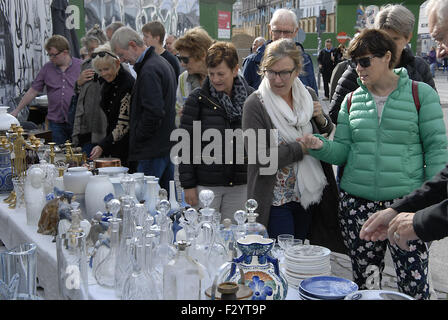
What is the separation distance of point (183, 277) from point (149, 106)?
2.52 meters

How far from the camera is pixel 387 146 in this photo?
2.72 metres

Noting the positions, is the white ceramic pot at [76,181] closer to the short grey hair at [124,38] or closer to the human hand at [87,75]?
the short grey hair at [124,38]

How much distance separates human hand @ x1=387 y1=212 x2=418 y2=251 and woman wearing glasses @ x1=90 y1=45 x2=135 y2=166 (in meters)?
2.75

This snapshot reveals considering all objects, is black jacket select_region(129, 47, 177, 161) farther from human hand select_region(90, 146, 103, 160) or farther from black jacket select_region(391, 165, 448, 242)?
black jacket select_region(391, 165, 448, 242)

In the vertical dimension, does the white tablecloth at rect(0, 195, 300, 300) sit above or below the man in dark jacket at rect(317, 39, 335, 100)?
below

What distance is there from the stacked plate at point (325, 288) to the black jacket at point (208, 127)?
153 cm

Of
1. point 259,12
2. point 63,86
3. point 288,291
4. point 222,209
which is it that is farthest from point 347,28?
point 259,12

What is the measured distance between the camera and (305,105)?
10.0 ft

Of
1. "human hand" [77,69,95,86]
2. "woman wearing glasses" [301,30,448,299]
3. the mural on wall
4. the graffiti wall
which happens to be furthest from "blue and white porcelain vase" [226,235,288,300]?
the mural on wall

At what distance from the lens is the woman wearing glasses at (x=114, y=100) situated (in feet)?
13.8

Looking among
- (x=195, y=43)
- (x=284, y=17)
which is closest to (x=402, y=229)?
(x=195, y=43)

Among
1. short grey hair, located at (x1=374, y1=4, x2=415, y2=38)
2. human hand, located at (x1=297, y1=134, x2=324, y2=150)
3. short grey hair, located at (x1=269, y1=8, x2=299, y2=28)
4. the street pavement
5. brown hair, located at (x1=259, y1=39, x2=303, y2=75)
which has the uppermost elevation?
short grey hair, located at (x1=269, y1=8, x2=299, y2=28)

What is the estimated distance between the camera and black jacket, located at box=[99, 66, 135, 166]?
4.29 m

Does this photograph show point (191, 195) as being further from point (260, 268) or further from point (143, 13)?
point (143, 13)
